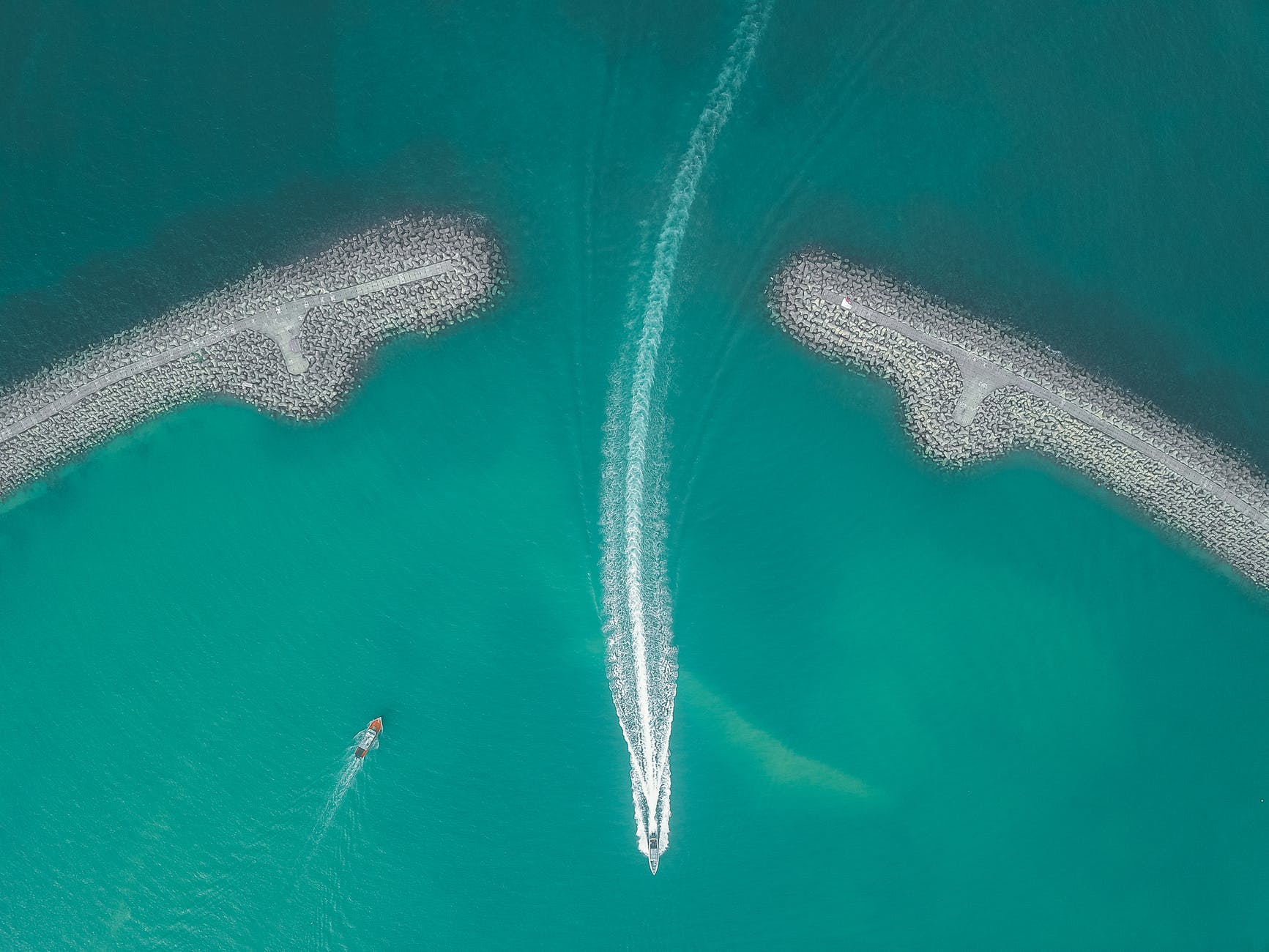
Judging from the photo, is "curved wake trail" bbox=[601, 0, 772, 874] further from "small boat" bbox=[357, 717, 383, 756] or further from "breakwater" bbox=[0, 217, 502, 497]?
"small boat" bbox=[357, 717, 383, 756]

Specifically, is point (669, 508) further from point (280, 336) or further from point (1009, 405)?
point (280, 336)

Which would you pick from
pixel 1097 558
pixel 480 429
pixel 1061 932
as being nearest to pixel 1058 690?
pixel 1097 558

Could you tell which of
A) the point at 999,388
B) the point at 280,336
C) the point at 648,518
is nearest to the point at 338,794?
the point at 648,518

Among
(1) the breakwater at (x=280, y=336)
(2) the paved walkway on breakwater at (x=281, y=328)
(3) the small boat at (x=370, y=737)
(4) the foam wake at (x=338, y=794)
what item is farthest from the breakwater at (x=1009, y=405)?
(4) the foam wake at (x=338, y=794)

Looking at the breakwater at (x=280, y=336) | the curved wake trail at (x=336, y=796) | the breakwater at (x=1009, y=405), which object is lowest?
the curved wake trail at (x=336, y=796)

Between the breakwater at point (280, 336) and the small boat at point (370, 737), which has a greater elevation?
the breakwater at point (280, 336)

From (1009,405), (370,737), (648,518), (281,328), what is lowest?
(370,737)

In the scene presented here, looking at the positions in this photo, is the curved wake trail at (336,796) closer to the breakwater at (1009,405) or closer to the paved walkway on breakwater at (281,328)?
the paved walkway on breakwater at (281,328)
